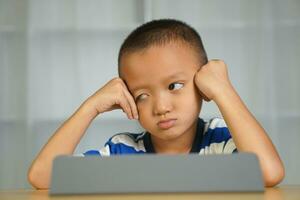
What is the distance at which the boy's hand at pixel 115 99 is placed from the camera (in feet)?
3.51

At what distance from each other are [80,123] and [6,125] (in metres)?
1.63

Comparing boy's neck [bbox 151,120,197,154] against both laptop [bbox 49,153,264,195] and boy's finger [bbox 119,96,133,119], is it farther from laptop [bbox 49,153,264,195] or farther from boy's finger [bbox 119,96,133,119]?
laptop [bbox 49,153,264,195]

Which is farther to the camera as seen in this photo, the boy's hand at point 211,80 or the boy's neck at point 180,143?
the boy's neck at point 180,143

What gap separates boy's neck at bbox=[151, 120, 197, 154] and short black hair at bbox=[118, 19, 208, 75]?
0.17 meters

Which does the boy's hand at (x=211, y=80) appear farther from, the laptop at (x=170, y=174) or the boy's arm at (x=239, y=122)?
the laptop at (x=170, y=174)

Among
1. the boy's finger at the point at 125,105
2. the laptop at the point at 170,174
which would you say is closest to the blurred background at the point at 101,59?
the boy's finger at the point at 125,105

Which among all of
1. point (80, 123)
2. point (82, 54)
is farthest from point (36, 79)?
point (80, 123)

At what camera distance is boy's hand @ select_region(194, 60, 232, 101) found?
3.28ft

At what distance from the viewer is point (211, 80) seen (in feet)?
3.32

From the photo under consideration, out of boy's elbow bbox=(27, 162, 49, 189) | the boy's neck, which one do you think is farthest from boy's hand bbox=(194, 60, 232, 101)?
boy's elbow bbox=(27, 162, 49, 189)

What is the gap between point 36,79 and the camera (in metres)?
2.63

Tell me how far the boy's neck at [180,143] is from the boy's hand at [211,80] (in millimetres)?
113

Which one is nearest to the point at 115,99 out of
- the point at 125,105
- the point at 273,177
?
the point at 125,105

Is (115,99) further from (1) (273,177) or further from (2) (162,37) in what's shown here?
(1) (273,177)
